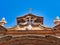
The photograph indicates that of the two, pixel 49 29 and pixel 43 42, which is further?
pixel 49 29

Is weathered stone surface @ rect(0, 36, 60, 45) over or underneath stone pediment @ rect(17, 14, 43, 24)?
underneath

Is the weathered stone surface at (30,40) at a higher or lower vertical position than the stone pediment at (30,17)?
lower

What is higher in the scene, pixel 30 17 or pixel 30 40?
pixel 30 17

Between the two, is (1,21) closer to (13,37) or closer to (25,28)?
(25,28)

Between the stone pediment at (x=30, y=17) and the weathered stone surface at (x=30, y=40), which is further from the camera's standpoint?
the stone pediment at (x=30, y=17)

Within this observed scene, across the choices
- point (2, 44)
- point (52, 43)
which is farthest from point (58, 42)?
point (2, 44)

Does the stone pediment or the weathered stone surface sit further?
the stone pediment

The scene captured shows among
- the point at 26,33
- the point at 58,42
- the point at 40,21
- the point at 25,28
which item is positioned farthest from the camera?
the point at 40,21

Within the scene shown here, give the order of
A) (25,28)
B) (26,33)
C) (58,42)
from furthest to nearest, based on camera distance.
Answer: (25,28)
(26,33)
(58,42)

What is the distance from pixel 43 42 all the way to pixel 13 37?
2070 mm

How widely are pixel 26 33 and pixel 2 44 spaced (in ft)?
7.83

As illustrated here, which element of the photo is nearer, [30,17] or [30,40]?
[30,40]

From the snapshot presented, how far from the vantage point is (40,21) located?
2348 centimetres

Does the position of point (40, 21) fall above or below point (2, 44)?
above
